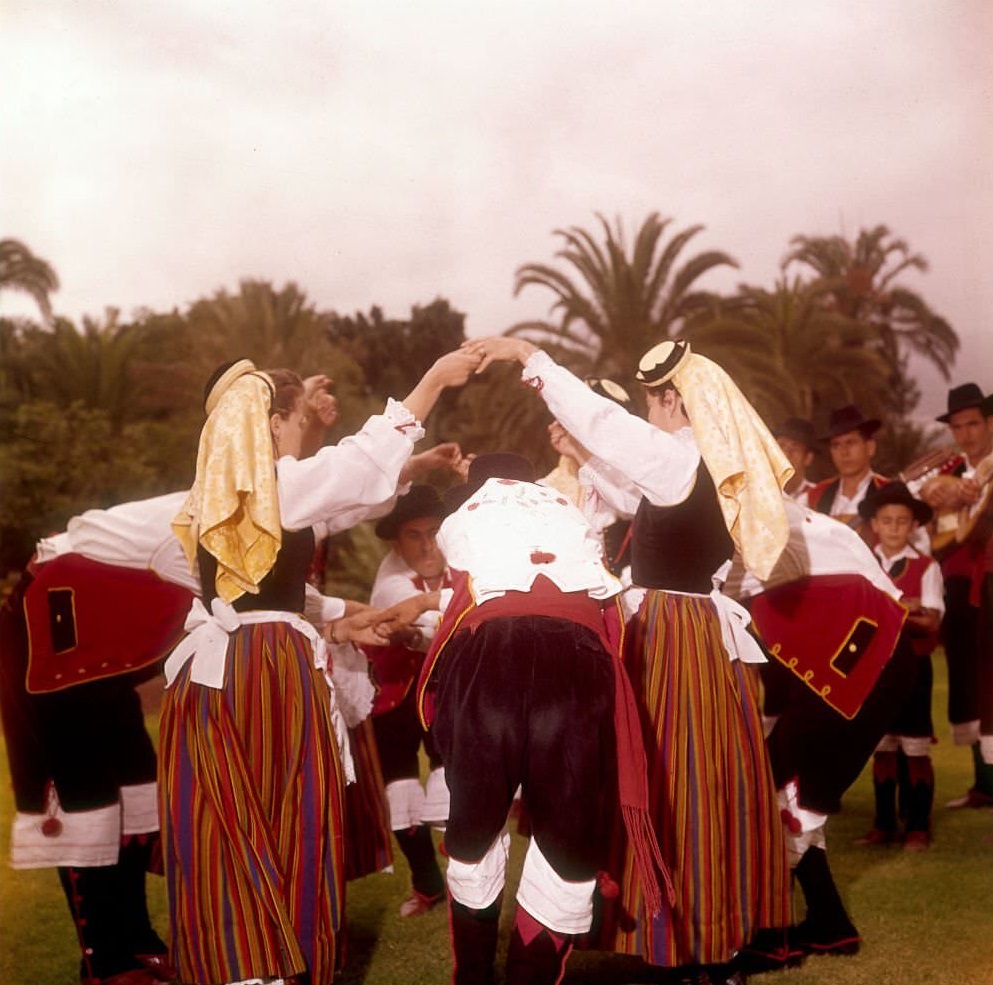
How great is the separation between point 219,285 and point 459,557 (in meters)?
1.62

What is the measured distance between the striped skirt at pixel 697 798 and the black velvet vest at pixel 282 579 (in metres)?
0.99

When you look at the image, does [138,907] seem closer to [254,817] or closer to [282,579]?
[254,817]

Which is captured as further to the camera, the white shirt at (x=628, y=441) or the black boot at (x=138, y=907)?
the black boot at (x=138, y=907)

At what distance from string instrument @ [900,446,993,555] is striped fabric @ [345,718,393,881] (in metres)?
2.58

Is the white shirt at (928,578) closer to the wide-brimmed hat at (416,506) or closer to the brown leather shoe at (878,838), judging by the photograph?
the brown leather shoe at (878,838)

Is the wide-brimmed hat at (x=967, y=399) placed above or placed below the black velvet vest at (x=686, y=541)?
above

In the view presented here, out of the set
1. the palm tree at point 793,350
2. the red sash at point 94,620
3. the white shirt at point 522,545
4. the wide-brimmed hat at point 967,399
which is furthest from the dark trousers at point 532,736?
the wide-brimmed hat at point 967,399

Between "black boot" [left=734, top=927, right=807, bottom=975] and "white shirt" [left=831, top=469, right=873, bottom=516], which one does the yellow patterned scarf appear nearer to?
"black boot" [left=734, top=927, right=807, bottom=975]

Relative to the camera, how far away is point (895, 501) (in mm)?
4918

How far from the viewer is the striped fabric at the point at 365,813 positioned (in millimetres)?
3830

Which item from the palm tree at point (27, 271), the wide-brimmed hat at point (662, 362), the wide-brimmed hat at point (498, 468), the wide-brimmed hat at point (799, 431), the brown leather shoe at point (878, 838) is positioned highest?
the palm tree at point (27, 271)

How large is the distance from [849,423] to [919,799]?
1.60 m

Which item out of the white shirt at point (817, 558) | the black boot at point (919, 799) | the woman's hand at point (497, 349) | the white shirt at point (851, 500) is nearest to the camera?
the woman's hand at point (497, 349)

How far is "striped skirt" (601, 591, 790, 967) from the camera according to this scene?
135 inches
